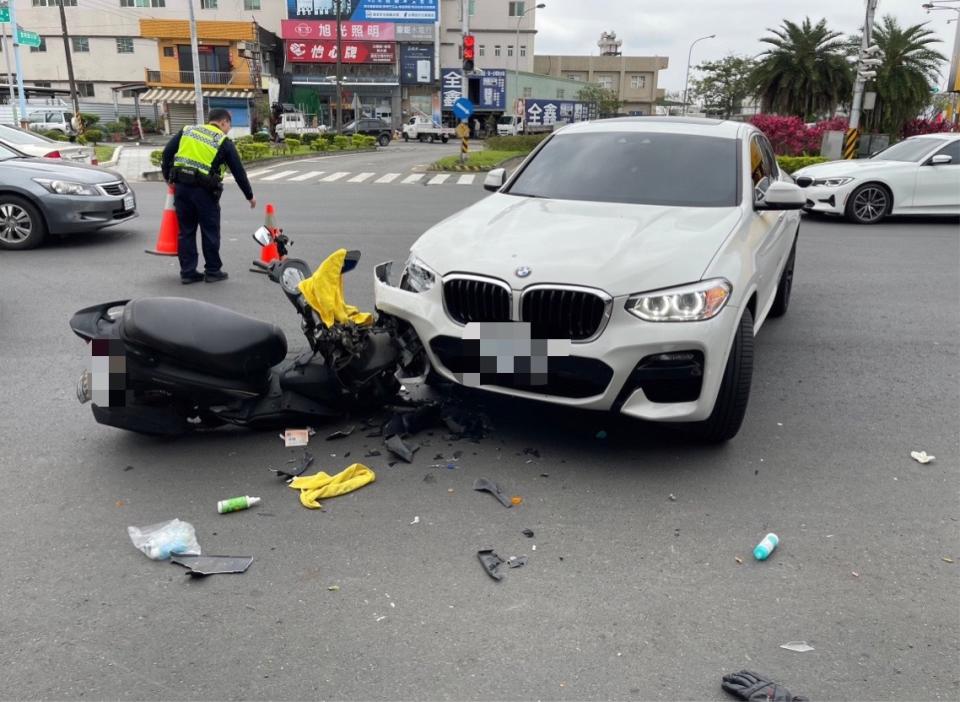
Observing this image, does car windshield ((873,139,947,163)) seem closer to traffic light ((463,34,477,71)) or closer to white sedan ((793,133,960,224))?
white sedan ((793,133,960,224))

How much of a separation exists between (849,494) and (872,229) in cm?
1034

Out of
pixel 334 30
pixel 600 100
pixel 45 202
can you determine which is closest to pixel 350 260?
pixel 45 202

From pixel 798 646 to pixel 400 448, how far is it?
2152 mm

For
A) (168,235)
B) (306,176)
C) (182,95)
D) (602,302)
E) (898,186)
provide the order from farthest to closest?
(182,95) → (306,176) → (898,186) → (168,235) → (602,302)

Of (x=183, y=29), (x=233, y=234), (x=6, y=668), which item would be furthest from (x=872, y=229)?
(x=183, y=29)

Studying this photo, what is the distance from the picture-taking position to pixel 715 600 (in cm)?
298

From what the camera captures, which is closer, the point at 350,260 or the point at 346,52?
the point at 350,260

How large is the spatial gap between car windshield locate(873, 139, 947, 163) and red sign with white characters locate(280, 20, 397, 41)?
5998 cm

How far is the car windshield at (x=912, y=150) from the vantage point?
12.9m

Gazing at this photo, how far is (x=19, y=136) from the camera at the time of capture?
13.2 meters

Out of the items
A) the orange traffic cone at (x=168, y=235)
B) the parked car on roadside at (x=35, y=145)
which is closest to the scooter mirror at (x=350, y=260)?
the orange traffic cone at (x=168, y=235)

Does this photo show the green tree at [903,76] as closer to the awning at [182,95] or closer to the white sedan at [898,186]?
the white sedan at [898,186]

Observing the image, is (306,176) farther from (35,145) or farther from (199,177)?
(199,177)

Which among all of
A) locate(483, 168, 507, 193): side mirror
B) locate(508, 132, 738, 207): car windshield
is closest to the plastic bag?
locate(508, 132, 738, 207): car windshield
